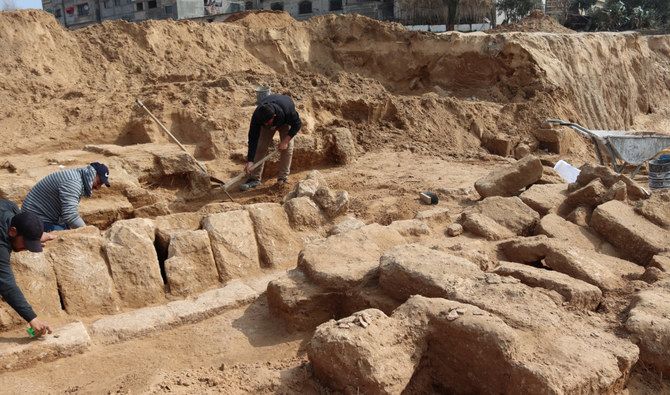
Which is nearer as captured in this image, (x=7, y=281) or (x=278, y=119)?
(x=7, y=281)

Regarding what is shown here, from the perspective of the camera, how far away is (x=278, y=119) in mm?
6516

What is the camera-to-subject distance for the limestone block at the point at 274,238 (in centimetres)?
462

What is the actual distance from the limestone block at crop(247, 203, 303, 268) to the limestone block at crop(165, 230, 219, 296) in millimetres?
482

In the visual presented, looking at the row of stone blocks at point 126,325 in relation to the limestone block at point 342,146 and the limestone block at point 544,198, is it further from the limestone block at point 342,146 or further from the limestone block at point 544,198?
the limestone block at point 342,146

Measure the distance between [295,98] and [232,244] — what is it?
483cm

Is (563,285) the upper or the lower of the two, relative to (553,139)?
upper

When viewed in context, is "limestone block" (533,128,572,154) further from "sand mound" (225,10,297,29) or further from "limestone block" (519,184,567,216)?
"sand mound" (225,10,297,29)

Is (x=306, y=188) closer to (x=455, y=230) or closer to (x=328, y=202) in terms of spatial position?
(x=328, y=202)

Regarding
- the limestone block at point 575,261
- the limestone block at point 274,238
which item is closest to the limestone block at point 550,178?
the limestone block at point 575,261

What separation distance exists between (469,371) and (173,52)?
1130 cm

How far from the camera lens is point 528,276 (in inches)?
137

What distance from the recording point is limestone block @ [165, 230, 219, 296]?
4143 mm

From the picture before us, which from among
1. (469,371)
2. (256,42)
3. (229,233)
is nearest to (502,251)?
(469,371)

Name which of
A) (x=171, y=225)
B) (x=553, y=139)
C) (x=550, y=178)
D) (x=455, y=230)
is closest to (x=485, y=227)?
(x=455, y=230)
